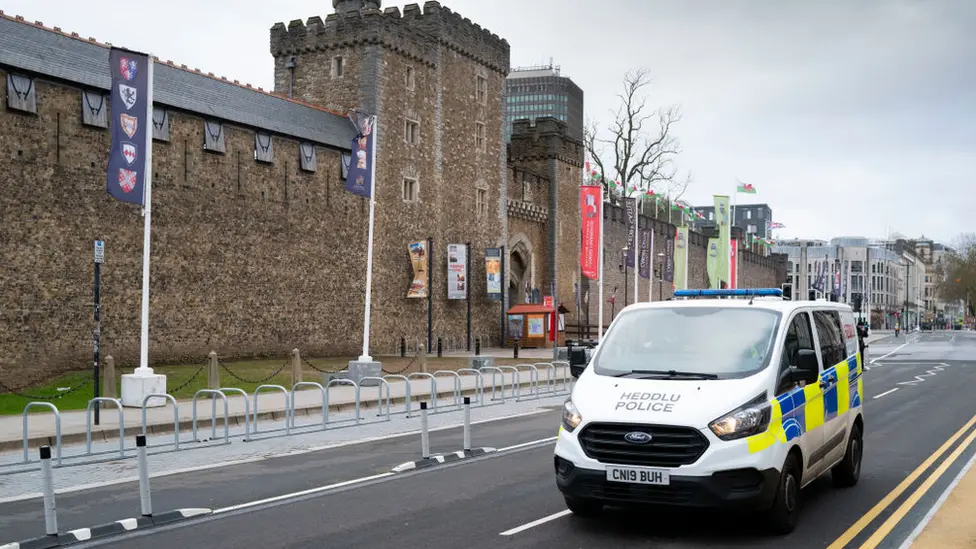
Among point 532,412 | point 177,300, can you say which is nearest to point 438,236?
point 177,300

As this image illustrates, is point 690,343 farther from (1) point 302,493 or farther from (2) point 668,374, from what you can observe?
(1) point 302,493

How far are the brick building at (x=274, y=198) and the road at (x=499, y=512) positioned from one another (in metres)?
15.2

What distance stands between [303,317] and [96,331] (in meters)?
16.9

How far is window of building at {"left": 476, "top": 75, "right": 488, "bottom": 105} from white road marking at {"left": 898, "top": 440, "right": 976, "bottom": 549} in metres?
36.2

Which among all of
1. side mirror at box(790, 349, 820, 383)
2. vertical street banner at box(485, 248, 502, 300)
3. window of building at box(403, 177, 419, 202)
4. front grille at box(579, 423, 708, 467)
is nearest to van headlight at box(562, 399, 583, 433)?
front grille at box(579, 423, 708, 467)

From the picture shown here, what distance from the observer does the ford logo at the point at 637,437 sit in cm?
739

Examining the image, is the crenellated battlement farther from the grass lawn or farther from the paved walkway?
the paved walkway

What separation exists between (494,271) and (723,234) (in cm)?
2412

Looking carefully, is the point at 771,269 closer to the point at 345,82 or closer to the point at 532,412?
the point at 345,82

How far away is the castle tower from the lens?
127 feet

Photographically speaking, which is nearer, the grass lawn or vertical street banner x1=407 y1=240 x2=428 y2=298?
the grass lawn

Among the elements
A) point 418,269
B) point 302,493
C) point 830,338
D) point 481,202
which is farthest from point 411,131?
point 830,338

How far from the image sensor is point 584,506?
8.38 metres

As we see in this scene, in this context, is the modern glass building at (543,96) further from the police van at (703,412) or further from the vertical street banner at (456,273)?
the police van at (703,412)
